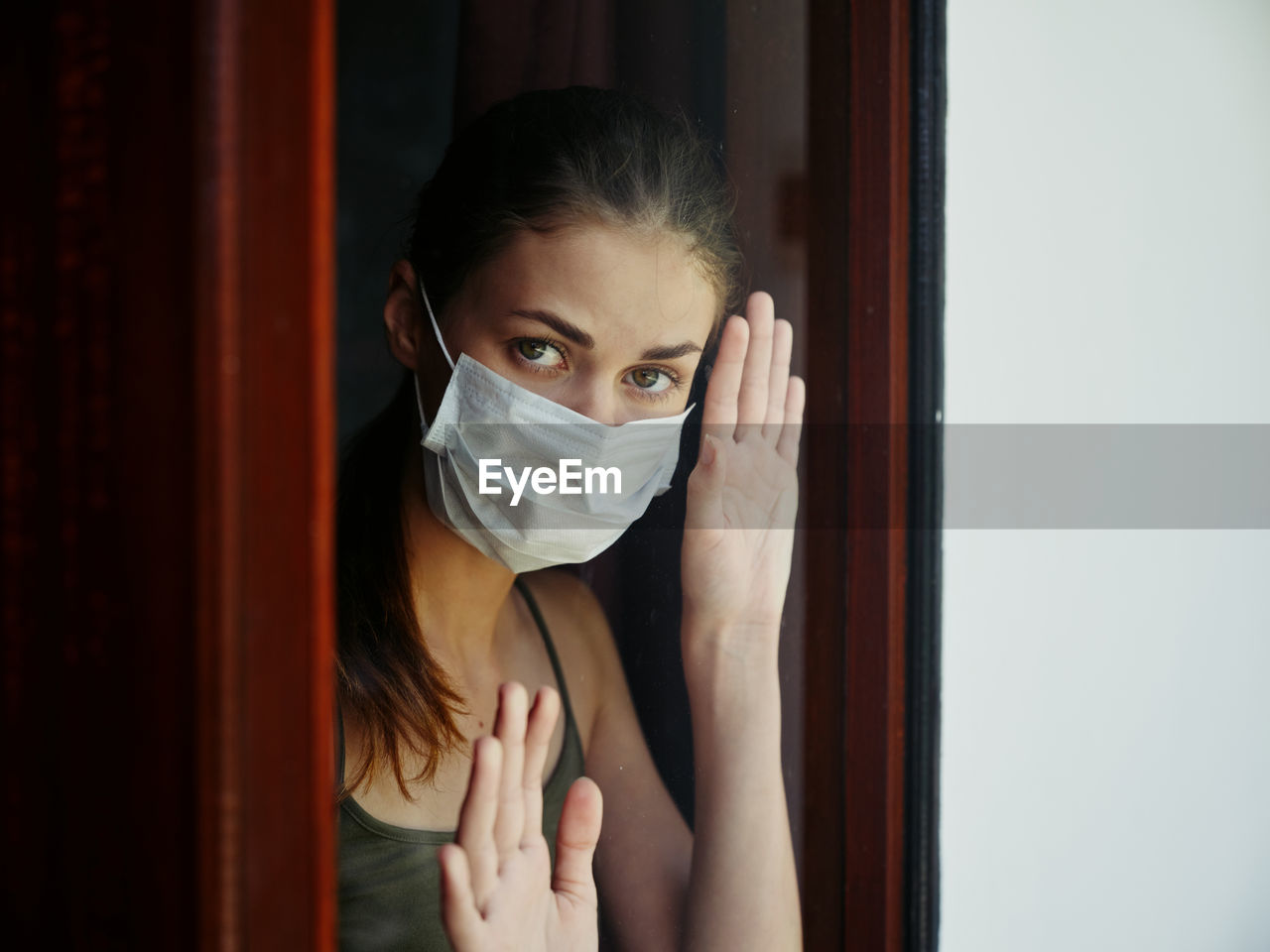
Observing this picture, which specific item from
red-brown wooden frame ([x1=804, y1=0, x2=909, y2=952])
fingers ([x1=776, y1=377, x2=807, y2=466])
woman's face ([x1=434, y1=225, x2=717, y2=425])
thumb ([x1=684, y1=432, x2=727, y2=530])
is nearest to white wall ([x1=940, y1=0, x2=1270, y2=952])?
red-brown wooden frame ([x1=804, y1=0, x2=909, y2=952])

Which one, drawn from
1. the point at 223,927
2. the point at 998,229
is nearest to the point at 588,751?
the point at 223,927

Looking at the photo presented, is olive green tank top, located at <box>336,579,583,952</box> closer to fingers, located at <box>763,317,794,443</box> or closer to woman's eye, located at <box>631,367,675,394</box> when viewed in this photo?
woman's eye, located at <box>631,367,675,394</box>

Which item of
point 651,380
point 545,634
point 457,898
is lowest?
point 457,898

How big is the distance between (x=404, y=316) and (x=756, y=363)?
332mm

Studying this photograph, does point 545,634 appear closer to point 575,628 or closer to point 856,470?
point 575,628

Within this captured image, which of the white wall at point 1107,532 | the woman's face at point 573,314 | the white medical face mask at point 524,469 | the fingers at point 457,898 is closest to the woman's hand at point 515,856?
the fingers at point 457,898

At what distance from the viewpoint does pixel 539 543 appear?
2.37ft

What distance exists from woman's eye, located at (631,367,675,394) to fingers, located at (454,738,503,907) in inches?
12.5

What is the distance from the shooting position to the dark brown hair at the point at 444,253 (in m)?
0.64

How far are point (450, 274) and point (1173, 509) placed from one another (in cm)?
112

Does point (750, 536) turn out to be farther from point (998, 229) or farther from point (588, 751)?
point (998, 229)

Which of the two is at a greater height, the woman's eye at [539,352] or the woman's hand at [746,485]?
the woman's eye at [539,352]

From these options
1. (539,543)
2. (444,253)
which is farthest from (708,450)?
(444,253)

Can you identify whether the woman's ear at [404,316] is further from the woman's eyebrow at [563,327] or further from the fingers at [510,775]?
the fingers at [510,775]
